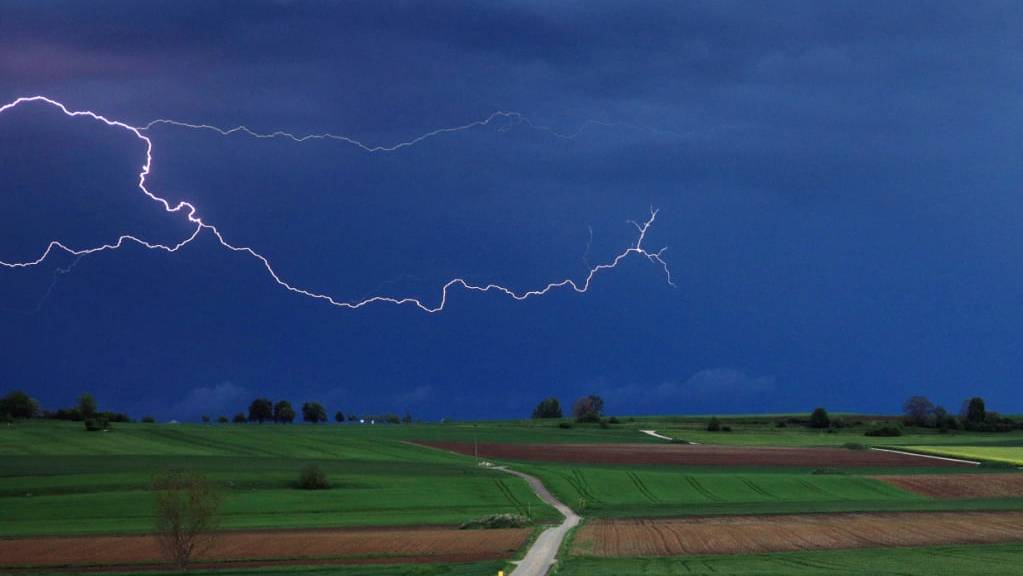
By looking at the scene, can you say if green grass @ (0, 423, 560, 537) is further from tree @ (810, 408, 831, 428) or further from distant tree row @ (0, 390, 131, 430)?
tree @ (810, 408, 831, 428)

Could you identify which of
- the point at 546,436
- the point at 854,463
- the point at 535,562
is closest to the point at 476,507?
the point at 535,562

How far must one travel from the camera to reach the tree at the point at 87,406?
149m

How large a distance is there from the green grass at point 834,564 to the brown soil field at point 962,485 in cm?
3038

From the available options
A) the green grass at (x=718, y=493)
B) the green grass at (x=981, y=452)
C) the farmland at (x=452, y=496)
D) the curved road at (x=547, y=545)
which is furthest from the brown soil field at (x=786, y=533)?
the green grass at (x=981, y=452)

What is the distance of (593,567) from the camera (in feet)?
123

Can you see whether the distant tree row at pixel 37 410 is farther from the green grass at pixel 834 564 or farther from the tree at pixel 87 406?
the green grass at pixel 834 564

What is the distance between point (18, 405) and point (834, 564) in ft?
411

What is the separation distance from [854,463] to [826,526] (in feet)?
146

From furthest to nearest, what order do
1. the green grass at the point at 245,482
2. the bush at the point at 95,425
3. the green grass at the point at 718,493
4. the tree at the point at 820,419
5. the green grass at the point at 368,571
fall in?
the tree at the point at 820,419, the bush at the point at 95,425, the green grass at the point at 718,493, the green grass at the point at 245,482, the green grass at the point at 368,571

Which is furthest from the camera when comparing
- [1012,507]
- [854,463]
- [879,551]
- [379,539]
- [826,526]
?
[854,463]

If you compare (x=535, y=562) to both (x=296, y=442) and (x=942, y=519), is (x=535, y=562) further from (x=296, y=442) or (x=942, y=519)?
(x=296, y=442)

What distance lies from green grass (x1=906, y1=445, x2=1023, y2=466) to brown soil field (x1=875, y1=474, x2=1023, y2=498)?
1792 cm

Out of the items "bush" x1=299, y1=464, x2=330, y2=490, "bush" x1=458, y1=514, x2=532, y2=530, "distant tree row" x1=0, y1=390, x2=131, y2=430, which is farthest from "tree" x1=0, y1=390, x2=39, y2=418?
"bush" x1=458, y1=514, x2=532, y2=530

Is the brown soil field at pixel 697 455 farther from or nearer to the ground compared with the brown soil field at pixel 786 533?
farther from the ground
